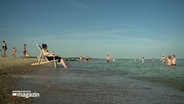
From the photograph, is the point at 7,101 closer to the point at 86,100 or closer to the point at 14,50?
the point at 86,100

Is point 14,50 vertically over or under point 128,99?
over

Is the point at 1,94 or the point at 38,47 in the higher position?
the point at 38,47

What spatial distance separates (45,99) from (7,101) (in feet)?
3.43

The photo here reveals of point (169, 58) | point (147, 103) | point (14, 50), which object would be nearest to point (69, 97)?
point (147, 103)

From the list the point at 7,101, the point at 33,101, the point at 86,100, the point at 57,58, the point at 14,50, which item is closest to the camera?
the point at 7,101

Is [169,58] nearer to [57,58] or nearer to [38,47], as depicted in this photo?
[57,58]

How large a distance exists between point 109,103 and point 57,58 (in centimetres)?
1826

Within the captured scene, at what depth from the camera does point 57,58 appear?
76.5 ft

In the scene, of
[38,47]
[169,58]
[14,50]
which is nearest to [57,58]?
[38,47]

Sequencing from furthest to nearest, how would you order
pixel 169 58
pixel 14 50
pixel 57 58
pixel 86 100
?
pixel 169 58 < pixel 14 50 < pixel 57 58 < pixel 86 100

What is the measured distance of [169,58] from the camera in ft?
125

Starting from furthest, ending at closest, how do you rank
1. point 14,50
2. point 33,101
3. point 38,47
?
point 14,50
point 38,47
point 33,101

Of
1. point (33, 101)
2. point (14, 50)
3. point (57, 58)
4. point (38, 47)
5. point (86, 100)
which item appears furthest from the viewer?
point (14, 50)

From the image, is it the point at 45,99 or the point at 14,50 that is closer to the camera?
the point at 45,99
